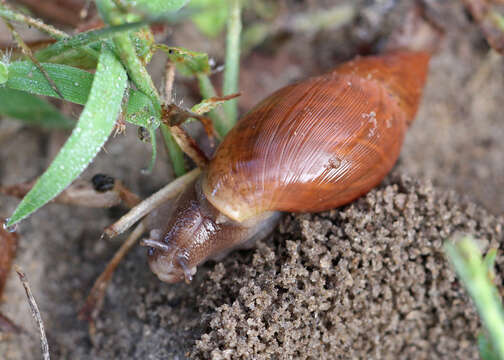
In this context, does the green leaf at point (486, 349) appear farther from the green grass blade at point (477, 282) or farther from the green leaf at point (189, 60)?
the green leaf at point (189, 60)

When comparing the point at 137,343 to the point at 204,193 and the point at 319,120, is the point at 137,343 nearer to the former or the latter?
the point at 204,193

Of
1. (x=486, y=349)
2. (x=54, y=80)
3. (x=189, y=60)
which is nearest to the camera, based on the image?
(x=486, y=349)

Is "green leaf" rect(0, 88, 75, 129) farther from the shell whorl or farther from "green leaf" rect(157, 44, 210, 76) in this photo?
the shell whorl

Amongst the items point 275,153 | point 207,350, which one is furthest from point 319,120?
point 207,350

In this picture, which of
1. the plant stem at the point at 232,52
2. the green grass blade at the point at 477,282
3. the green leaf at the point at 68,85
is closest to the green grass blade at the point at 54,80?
the green leaf at the point at 68,85

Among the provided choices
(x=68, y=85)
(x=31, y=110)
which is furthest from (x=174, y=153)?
(x=31, y=110)

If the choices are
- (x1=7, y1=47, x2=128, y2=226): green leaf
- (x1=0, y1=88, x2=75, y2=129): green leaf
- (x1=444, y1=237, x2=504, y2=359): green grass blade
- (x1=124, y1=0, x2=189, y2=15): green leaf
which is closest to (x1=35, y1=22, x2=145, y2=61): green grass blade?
(x1=7, y1=47, x2=128, y2=226): green leaf

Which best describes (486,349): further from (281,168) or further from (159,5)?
(159,5)
